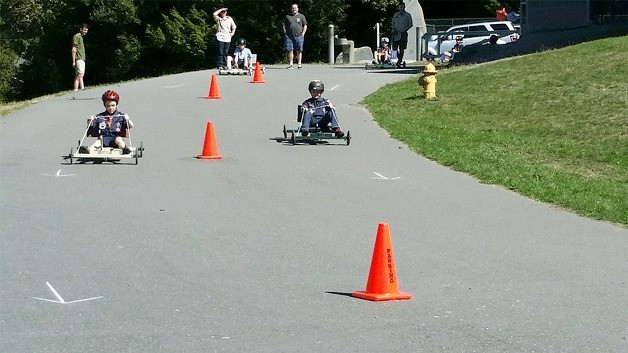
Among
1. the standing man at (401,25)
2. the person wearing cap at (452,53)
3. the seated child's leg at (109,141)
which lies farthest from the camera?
the person wearing cap at (452,53)

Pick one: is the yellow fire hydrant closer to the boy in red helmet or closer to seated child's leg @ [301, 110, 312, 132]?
seated child's leg @ [301, 110, 312, 132]

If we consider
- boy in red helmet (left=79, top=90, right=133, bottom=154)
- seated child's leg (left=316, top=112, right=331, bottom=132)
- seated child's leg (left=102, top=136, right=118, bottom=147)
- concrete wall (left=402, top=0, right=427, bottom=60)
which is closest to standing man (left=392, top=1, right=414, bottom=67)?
concrete wall (left=402, top=0, right=427, bottom=60)

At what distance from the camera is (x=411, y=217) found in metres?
14.7

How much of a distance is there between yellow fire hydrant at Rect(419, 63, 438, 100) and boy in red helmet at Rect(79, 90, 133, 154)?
33.0 feet

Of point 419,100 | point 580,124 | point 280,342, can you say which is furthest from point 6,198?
point 419,100

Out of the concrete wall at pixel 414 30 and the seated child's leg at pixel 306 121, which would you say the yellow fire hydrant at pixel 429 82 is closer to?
→ the seated child's leg at pixel 306 121

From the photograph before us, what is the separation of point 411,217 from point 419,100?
13.7 metres

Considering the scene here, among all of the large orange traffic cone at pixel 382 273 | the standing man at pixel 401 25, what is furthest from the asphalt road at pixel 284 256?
the standing man at pixel 401 25

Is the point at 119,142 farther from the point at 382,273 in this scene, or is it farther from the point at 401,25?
the point at 401,25

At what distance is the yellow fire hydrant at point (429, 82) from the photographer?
27814 millimetres

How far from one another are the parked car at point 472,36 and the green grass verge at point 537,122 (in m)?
12.3

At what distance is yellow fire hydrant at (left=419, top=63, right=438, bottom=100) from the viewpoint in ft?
91.3

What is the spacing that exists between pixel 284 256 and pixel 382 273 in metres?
2.20

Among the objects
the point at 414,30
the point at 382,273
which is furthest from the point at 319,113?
the point at 414,30
